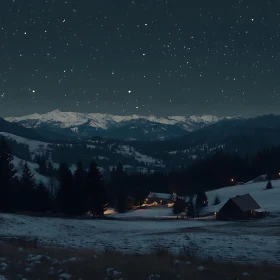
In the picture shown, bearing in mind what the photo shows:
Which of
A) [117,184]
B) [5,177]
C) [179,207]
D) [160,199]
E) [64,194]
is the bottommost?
[179,207]

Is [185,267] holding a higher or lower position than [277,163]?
lower

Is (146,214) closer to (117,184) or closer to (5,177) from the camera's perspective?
(5,177)

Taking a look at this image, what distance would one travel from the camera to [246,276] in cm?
1316

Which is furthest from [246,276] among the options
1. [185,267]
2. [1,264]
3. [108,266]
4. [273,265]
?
[1,264]

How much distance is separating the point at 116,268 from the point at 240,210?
209 feet

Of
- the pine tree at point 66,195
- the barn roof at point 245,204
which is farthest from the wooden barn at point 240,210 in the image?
the pine tree at point 66,195

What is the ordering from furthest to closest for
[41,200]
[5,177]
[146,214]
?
[146,214], [41,200], [5,177]

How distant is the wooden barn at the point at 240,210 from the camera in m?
71.1

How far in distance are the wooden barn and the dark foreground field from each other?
193 ft

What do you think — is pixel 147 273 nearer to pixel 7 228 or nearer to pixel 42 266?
pixel 42 266

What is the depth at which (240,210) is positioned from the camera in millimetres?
71750

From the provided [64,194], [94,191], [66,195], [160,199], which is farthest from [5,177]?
[160,199]

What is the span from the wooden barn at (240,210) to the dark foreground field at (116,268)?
58.8 meters

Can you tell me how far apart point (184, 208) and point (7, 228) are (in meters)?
67.7
